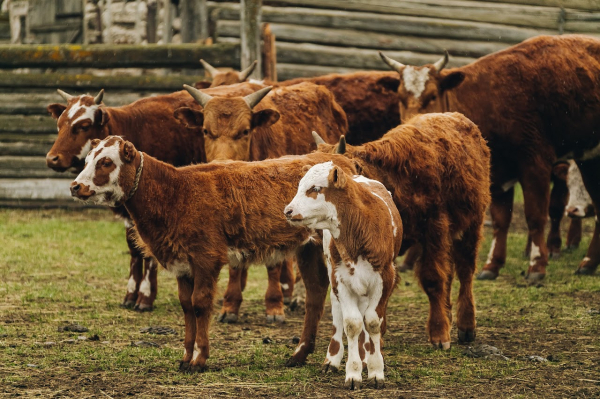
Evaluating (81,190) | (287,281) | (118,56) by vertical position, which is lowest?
(287,281)

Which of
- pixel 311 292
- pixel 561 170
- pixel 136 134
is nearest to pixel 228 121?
pixel 136 134

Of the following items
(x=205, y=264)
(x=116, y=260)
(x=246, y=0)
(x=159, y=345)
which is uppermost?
(x=246, y=0)

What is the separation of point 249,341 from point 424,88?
4.68 m

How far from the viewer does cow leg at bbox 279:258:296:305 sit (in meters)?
9.55

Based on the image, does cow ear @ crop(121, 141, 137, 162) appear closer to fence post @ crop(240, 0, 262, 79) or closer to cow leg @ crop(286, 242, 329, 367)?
cow leg @ crop(286, 242, 329, 367)

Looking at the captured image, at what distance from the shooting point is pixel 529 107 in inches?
428

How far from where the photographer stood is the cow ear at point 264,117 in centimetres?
904

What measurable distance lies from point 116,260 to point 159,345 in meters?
4.25

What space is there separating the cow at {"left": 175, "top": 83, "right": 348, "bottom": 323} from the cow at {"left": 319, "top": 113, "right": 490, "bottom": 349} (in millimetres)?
1662

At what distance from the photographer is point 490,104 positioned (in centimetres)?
1101

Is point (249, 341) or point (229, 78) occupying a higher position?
→ point (229, 78)

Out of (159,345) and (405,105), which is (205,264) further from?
(405,105)

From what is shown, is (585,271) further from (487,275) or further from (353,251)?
(353,251)

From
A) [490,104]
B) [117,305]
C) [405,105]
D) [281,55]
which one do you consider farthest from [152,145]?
[281,55]
